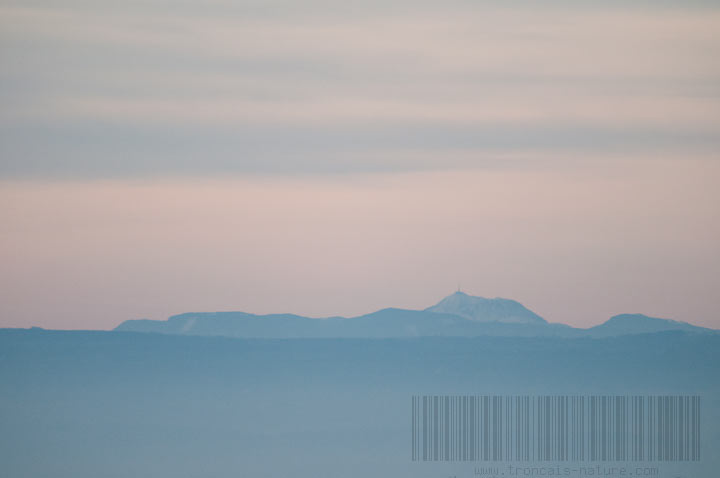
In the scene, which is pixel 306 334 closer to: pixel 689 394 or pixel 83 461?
pixel 83 461

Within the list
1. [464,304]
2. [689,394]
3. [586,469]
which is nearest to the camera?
[586,469]

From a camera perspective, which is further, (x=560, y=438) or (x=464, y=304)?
(x=464, y=304)

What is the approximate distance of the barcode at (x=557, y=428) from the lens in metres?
101

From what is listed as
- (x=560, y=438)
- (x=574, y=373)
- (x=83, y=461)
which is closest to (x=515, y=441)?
(x=560, y=438)

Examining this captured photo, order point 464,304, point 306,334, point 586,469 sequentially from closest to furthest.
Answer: point 586,469
point 306,334
point 464,304

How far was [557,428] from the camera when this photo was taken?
11912cm

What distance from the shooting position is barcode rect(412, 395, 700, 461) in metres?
101

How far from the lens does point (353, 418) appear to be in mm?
127938

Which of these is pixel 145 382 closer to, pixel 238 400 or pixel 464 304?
pixel 238 400

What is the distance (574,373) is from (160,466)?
2155 inches

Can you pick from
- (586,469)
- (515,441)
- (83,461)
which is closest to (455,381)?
(515,441)

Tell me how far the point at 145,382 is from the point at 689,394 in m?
77.7

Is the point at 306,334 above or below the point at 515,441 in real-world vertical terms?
above

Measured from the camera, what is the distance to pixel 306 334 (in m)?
150
